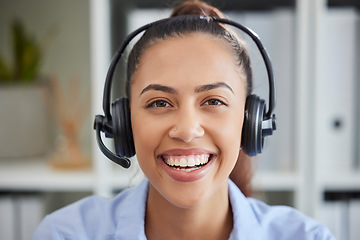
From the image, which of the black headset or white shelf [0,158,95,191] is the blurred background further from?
the black headset

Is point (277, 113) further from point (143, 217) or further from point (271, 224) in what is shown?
point (143, 217)

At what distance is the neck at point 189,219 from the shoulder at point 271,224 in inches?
1.2

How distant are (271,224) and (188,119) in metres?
0.37

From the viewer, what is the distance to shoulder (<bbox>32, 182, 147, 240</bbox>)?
1009 mm

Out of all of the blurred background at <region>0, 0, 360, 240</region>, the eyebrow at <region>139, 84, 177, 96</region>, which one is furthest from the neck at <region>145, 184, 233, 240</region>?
the blurred background at <region>0, 0, 360, 240</region>

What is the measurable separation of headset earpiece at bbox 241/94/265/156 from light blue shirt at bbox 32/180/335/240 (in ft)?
0.56

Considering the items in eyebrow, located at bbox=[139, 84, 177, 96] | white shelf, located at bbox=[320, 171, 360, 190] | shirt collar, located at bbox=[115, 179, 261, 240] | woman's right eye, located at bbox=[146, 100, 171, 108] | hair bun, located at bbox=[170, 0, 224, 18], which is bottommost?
white shelf, located at bbox=[320, 171, 360, 190]

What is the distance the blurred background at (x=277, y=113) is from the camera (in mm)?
1629

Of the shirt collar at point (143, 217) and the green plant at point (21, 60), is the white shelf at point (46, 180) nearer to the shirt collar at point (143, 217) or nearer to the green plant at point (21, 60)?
the green plant at point (21, 60)

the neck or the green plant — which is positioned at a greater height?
the green plant

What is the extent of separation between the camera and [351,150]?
1.74 m

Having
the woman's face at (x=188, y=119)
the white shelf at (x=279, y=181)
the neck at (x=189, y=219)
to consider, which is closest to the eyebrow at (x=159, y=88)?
the woman's face at (x=188, y=119)

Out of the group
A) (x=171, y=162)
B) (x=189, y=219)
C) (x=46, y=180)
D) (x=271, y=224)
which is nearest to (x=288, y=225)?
(x=271, y=224)

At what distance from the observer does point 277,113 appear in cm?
170
